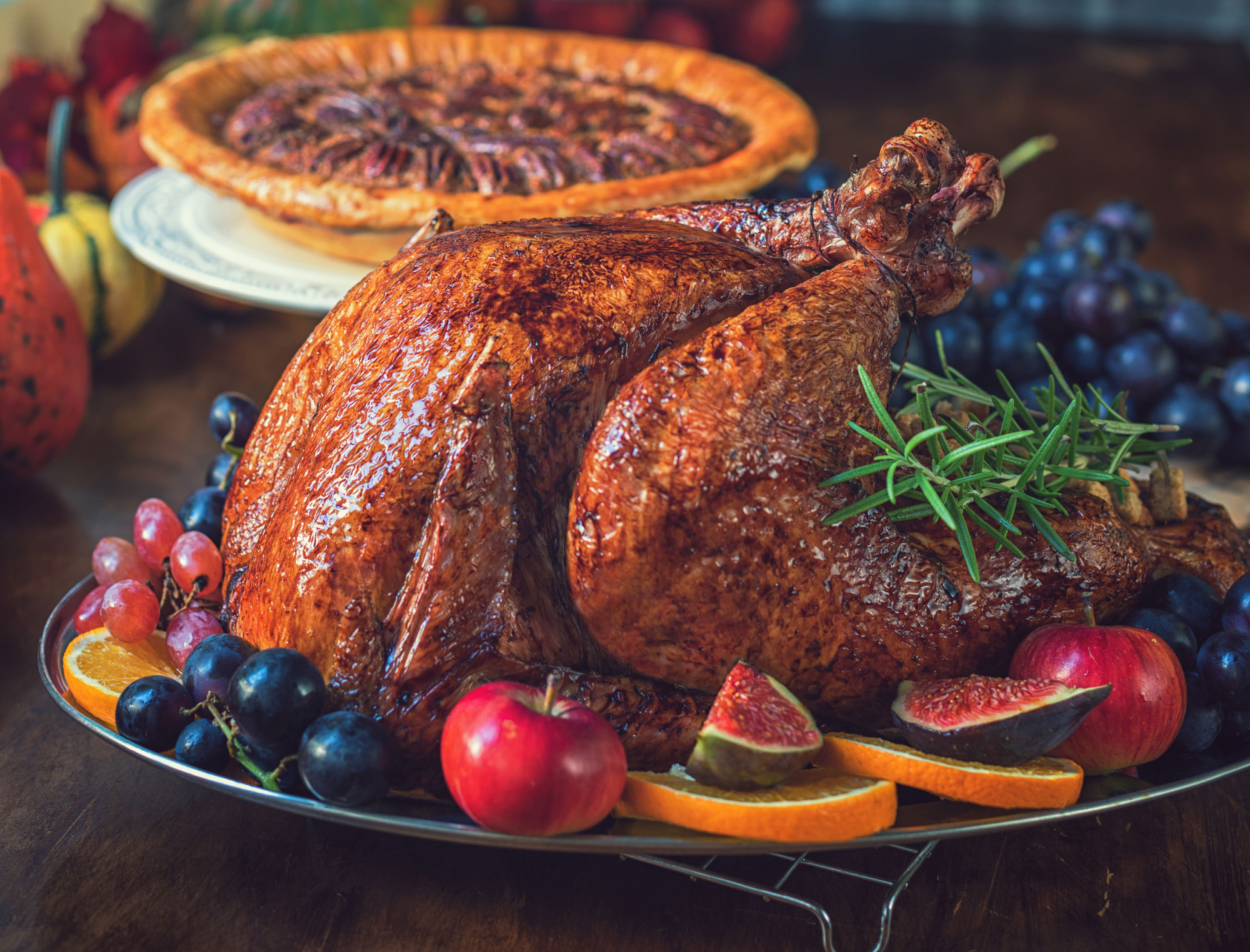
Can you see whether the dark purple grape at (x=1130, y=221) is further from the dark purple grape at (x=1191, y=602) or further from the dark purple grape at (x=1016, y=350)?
the dark purple grape at (x=1191, y=602)

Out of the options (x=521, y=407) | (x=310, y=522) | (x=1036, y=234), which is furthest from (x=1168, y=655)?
(x=1036, y=234)

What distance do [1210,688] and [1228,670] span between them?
0.03 m

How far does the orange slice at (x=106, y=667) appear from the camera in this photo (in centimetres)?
126

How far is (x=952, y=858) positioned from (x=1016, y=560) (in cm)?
36

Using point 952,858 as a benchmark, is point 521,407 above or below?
above

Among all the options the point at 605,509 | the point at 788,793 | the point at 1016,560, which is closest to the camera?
the point at 788,793

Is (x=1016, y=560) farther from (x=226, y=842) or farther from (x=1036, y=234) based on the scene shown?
(x=1036, y=234)

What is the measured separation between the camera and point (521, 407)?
1237mm

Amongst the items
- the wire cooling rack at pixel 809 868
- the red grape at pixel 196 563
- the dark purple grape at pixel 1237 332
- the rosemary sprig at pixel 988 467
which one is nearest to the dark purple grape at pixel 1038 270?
the dark purple grape at pixel 1237 332

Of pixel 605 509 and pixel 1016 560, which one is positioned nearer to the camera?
pixel 605 509

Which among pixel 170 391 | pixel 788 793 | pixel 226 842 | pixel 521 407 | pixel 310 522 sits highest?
pixel 521 407

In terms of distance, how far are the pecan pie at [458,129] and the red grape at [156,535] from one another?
0.84 metres

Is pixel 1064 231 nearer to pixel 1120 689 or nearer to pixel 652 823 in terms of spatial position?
pixel 1120 689

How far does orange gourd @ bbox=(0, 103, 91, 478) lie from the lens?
197cm
